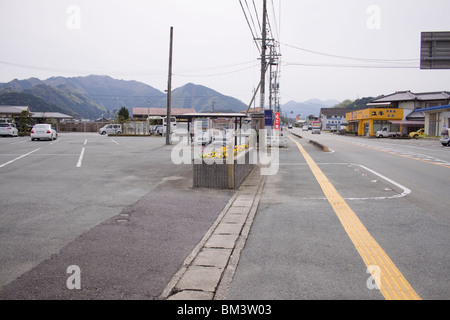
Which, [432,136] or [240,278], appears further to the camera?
[432,136]

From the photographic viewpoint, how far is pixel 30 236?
5.56 metres

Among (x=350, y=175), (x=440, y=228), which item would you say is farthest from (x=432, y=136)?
(x=440, y=228)

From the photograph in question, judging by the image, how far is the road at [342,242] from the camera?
3973mm

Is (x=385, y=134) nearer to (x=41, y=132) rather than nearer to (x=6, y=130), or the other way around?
(x=41, y=132)

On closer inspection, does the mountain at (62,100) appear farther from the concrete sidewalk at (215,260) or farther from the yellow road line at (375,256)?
the yellow road line at (375,256)

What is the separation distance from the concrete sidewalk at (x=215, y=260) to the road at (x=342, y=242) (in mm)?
151

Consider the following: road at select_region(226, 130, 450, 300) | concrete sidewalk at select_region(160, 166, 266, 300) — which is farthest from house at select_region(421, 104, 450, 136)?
concrete sidewalk at select_region(160, 166, 266, 300)

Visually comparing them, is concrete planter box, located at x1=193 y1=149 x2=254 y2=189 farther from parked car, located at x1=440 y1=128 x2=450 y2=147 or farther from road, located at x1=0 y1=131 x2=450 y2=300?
parked car, located at x1=440 y1=128 x2=450 y2=147

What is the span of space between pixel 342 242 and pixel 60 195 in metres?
6.52

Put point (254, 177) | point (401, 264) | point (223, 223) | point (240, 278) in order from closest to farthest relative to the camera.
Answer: point (240, 278), point (401, 264), point (223, 223), point (254, 177)

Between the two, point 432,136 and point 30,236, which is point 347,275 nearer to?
point 30,236

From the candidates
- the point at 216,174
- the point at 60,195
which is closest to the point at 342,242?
the point at 216,174
